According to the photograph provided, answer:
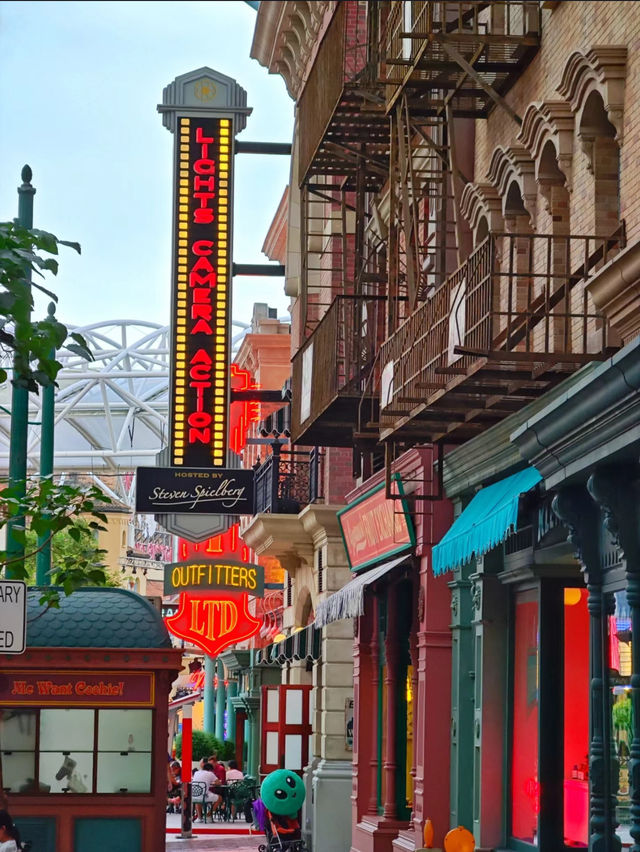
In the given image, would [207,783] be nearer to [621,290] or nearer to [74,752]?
[74,752]

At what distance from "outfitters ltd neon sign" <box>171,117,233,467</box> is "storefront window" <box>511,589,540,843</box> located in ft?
46.2

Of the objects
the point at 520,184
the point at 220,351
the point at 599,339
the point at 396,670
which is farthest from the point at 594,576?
the point at 220,351

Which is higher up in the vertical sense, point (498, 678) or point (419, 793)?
point (498, 678)

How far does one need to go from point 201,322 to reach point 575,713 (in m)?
16.3

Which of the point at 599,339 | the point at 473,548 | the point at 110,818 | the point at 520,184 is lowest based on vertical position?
the point at 110,818

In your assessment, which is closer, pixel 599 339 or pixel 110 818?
pixel 599 339

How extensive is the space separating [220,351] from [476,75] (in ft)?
49.8

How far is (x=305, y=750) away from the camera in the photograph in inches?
1107

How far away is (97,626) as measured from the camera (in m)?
19.5

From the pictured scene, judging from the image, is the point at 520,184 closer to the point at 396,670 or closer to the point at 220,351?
the point at 396,670

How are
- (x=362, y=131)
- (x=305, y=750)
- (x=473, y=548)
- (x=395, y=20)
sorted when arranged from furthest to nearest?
(x=305, y=750), (x=362, y=131), (x=395, y=20), (x=473, y=548)

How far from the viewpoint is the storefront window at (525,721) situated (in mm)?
15828

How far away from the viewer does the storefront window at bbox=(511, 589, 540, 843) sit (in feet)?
51.9

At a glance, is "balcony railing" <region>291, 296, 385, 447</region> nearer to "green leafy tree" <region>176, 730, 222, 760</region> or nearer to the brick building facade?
the brick building facade
